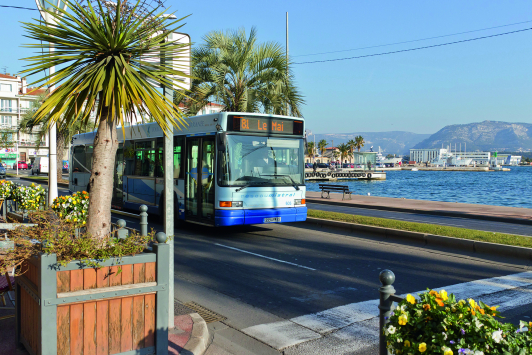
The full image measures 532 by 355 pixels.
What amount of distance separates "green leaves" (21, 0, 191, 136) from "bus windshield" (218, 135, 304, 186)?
6786mm

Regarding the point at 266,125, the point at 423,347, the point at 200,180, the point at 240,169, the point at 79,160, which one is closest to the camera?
the point at 423,347

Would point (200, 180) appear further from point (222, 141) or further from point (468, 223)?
point (468, 223)

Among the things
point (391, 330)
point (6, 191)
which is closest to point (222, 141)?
point (6, 191)

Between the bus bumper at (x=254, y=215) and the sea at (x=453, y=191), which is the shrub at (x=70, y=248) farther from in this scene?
the sea at (x=453, y=191)

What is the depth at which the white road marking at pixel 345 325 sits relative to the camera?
5062mm

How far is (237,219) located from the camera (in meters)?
11.9

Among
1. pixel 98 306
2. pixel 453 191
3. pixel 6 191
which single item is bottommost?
pixel 453 191

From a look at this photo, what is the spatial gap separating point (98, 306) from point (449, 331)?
8.94 ft

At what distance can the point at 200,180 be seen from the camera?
12.6m

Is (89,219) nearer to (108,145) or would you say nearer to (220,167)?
(108,145)

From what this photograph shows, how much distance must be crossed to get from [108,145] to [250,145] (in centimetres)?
737

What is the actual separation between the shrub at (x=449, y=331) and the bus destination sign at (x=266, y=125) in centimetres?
940

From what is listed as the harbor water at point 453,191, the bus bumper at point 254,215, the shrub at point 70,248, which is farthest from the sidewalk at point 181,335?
the harbor water at point 453,191

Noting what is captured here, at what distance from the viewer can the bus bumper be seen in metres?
11.8
